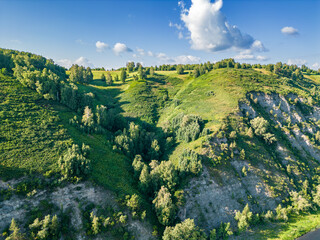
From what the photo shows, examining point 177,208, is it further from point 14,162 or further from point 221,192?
point 14,162

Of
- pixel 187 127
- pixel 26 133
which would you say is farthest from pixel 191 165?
pixel 26 133

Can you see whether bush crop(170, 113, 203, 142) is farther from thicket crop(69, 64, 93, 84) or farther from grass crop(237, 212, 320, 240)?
thicket crop(69, 64, 93, 84)

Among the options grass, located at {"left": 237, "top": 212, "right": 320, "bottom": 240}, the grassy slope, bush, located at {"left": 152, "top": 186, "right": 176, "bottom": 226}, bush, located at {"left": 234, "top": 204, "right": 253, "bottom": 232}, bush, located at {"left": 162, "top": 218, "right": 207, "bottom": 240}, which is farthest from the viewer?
grass, located at {"left": 237, "top": 212, "right": 320, "bottom": 240}

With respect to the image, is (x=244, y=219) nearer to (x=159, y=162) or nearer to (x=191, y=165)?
(x=191, y=165)

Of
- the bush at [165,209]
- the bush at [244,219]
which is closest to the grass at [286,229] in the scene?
the bush at [244,219]

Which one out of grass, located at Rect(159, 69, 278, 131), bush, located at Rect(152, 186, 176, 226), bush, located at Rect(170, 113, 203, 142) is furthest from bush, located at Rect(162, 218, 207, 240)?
grass, located at Rect(159, 69, 278, 131)

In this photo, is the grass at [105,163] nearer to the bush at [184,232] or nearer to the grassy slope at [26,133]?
the grassy slope at [26,133]

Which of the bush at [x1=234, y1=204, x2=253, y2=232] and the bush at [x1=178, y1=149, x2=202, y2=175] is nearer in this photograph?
the bush at [x1=234, y1=204, x2=253, y2=232]
